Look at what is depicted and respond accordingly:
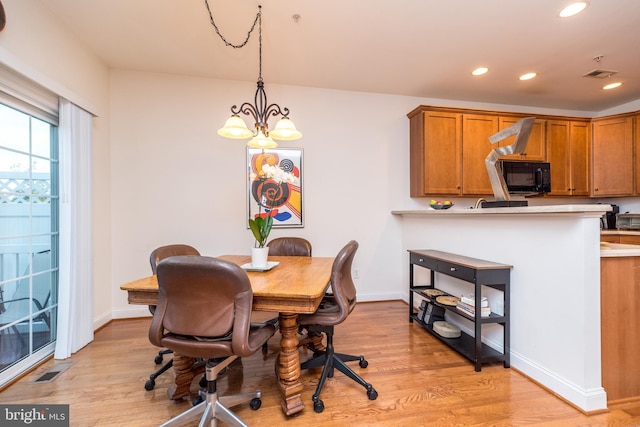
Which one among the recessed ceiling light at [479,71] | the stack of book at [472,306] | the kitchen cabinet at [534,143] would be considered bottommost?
the stack of book at [472,306]

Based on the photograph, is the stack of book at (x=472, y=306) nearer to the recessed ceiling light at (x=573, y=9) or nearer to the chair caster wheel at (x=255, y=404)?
the chair caster wheel at (x=255, y=404)

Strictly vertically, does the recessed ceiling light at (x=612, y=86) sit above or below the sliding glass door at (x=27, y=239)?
above

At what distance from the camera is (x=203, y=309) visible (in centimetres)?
131

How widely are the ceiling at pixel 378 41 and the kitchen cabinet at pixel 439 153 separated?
0.44 m

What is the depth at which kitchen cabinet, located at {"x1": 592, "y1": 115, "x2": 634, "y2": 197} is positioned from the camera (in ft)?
11.5

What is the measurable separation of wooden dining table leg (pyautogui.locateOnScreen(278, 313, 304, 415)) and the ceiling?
229 cm

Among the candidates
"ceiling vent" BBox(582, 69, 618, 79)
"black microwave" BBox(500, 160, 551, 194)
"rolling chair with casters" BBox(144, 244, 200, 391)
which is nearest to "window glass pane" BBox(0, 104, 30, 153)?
"rolling chair with casters" BBox(144, 244, 200, 391)

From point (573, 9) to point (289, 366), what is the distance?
3.28m

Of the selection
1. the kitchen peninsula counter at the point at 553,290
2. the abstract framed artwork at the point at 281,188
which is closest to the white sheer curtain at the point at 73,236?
the abstract framed artwork at the point at 281,188

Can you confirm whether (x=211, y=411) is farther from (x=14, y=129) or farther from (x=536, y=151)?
(x=536, y=151)

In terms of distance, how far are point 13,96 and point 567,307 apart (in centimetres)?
405

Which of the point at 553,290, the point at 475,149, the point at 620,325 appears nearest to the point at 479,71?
the point at 475,149

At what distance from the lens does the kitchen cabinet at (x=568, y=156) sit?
3680 millimetres

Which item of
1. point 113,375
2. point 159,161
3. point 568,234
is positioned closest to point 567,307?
point 568,234
